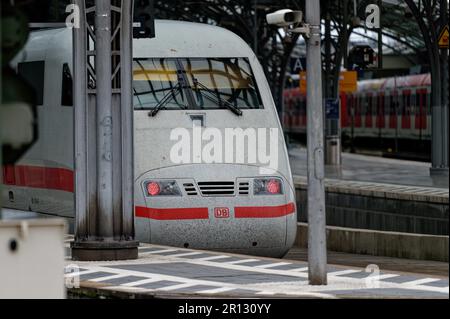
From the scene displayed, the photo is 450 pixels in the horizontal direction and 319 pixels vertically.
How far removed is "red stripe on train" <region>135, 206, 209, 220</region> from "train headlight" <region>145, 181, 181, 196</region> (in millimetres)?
204

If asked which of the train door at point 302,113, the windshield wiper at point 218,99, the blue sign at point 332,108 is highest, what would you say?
the windshield wiper at point 218,99

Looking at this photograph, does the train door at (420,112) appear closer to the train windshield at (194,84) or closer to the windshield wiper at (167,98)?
the train windshield at (194,84)

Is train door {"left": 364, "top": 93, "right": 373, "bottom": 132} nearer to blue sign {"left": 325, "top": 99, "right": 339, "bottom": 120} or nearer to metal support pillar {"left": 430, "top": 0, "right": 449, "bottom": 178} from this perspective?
blue sign {"left": 325, "top": 99, "right": 339, "bottom": 120}

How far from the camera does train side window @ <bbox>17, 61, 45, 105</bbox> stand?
1830 cm

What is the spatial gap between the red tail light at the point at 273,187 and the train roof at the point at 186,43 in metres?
2.03

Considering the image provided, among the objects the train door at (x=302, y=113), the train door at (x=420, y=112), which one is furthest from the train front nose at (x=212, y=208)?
the train door at (x=302, y=113)

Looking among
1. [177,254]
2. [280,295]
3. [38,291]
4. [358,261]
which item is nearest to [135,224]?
[177,254]

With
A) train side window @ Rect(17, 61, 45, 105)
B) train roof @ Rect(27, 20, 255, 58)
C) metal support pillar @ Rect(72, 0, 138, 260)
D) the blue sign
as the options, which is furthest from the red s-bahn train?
metal support pillar @ Rect(72, 0, 138, 260)

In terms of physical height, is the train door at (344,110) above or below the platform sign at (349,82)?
below

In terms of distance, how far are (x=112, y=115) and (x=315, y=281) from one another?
368cm

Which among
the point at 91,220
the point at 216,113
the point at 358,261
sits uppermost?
the point at 216,113

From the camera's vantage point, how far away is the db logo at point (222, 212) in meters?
15.9

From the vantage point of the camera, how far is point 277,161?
1625 cm
